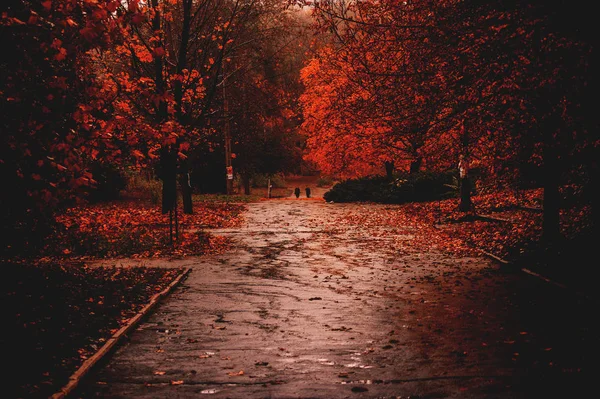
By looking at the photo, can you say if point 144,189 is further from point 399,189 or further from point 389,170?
point 389,170

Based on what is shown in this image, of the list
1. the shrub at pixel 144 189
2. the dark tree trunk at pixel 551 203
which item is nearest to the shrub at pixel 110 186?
the shrub at pixel 144 189

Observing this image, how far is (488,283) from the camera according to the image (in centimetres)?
1068

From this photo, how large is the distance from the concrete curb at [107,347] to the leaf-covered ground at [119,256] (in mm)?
104

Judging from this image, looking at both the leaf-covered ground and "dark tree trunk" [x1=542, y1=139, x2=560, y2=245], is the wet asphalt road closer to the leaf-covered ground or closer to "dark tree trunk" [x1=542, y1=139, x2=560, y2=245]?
the leaf-covered ground

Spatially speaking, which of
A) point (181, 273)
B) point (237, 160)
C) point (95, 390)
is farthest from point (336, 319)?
point (237, 160)

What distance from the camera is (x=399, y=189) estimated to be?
34.2 meters

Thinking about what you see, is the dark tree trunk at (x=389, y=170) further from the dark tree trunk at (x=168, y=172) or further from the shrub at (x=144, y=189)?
the dark tree trunk at (x=168, y=172)

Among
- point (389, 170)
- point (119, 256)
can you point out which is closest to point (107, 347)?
point (119, 256)

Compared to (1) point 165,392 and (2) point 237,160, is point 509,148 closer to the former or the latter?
(1) point 165,392

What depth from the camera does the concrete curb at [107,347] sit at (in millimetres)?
5386

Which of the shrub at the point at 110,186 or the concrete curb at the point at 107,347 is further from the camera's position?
the shrub at the point at 110,186

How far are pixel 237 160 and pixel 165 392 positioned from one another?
38.1 metres

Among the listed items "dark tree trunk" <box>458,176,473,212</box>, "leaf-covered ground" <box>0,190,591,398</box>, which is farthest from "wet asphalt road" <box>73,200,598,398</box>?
"dark tree trunk" <box>458,176,473,212</box>

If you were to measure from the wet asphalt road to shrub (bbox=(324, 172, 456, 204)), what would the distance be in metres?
20.3
